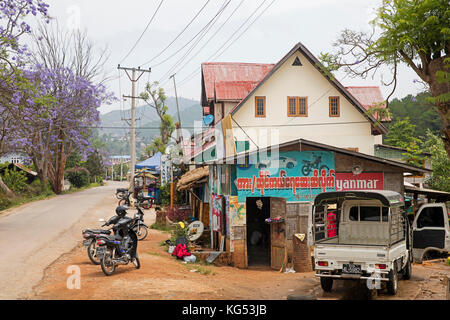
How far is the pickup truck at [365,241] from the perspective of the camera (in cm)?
967

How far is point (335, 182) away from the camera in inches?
617

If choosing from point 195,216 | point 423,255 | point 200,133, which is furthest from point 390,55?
point 200,133

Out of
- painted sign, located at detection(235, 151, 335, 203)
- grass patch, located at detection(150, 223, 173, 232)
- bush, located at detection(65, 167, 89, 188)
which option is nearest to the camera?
painted sign, located at detection(235, 151, 335, 203)

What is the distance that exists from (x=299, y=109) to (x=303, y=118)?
57 cm

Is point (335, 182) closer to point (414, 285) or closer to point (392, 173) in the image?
point (392, 173)

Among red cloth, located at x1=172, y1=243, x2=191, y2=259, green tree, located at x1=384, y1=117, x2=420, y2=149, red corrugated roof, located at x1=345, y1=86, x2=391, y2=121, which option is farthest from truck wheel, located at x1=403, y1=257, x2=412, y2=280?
green tree, located at x1=384, y1=117, x2=420, y2=149

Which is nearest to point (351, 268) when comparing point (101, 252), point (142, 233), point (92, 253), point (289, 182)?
point (101, 252)

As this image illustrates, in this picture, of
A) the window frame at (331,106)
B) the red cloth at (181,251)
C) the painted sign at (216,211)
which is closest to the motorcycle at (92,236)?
the red cloth at (181,251)

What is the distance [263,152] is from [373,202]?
4.69 meters

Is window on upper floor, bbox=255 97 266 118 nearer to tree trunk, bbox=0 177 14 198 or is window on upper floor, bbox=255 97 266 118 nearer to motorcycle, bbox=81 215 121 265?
motorcycle, bbox=81 215 121 265

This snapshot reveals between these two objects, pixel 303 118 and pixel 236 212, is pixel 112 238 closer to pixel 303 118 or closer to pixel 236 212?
pixel 236 212

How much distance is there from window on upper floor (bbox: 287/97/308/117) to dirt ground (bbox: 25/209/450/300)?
514 inches

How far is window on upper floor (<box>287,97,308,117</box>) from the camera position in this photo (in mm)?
26047

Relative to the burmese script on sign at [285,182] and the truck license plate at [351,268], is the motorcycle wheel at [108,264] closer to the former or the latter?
the truck license plate at [351,268]
